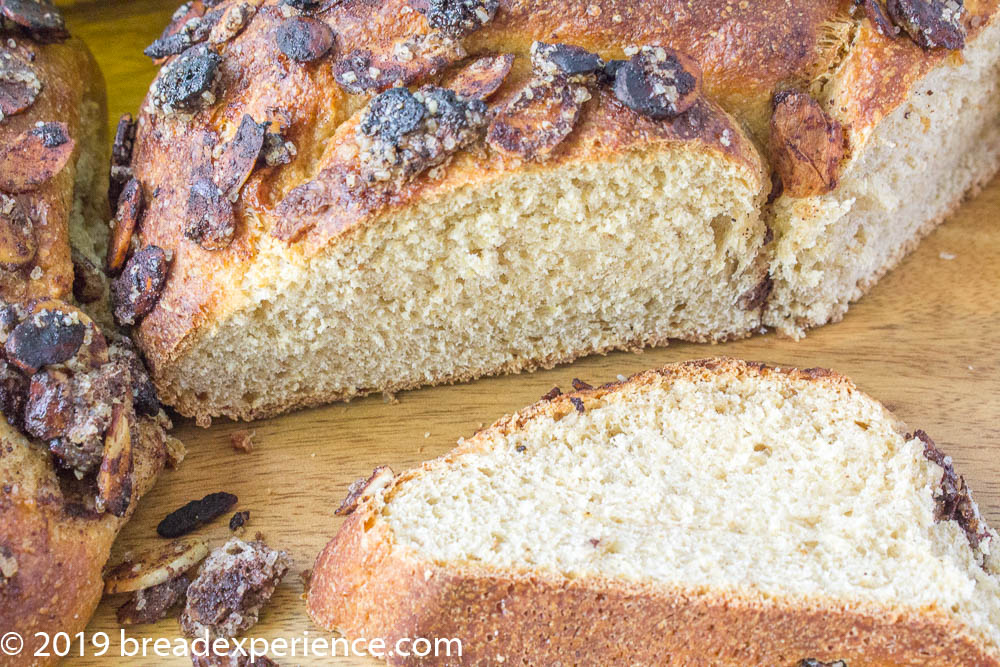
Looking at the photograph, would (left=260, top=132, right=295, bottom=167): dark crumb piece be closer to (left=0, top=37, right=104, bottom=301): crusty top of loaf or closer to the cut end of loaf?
the cut end of loaf

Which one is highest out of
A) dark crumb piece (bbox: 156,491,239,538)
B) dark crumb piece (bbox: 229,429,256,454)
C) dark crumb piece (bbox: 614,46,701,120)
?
dark crumb piece (bbox: 614,46,701,120)

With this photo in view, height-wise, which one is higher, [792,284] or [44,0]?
[44,0]

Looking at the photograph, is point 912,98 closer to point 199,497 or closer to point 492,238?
point 492,238

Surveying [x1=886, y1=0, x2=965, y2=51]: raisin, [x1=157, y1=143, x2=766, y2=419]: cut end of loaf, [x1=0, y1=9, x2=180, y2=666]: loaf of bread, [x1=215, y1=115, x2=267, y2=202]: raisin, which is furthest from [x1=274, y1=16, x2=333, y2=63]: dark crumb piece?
[x1=886, y1=0, x2=965, y2=51]: raisin

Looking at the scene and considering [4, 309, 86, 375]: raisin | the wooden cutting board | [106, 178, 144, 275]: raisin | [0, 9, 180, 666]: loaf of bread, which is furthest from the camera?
[106, 178, 144, 275]: raisin

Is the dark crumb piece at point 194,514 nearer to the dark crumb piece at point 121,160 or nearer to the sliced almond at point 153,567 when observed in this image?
the sliced almond at point 153,567

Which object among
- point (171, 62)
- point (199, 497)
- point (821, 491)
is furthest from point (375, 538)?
point (171, 62)
